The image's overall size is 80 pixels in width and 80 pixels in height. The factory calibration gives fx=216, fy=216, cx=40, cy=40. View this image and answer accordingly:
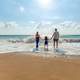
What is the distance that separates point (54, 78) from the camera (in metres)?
5.52

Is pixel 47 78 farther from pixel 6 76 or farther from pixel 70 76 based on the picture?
pixel 6 76

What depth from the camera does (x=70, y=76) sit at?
5.71 metres

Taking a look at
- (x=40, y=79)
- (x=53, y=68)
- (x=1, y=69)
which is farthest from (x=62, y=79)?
(x=1, y=69)

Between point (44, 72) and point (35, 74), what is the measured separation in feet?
1.21

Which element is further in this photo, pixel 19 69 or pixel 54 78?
pixel 19 69

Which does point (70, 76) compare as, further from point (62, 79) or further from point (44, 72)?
point (44, 72)

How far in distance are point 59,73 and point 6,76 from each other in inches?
58.4

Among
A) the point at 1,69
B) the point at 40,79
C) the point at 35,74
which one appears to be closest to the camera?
the point at 40,79

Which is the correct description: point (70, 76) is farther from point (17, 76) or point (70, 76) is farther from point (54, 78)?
point (17, 76)

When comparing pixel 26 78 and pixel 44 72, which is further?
pixel 44 72

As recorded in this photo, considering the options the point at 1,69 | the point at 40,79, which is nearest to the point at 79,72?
the point at 40,79

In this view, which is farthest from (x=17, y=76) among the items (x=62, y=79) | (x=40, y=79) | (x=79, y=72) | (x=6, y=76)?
(x=79, y=72)

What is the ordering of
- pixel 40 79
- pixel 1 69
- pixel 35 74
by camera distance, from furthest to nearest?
pixel 1 69, pixel 35 74, pixel 40 79

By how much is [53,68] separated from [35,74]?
102 centimetres
